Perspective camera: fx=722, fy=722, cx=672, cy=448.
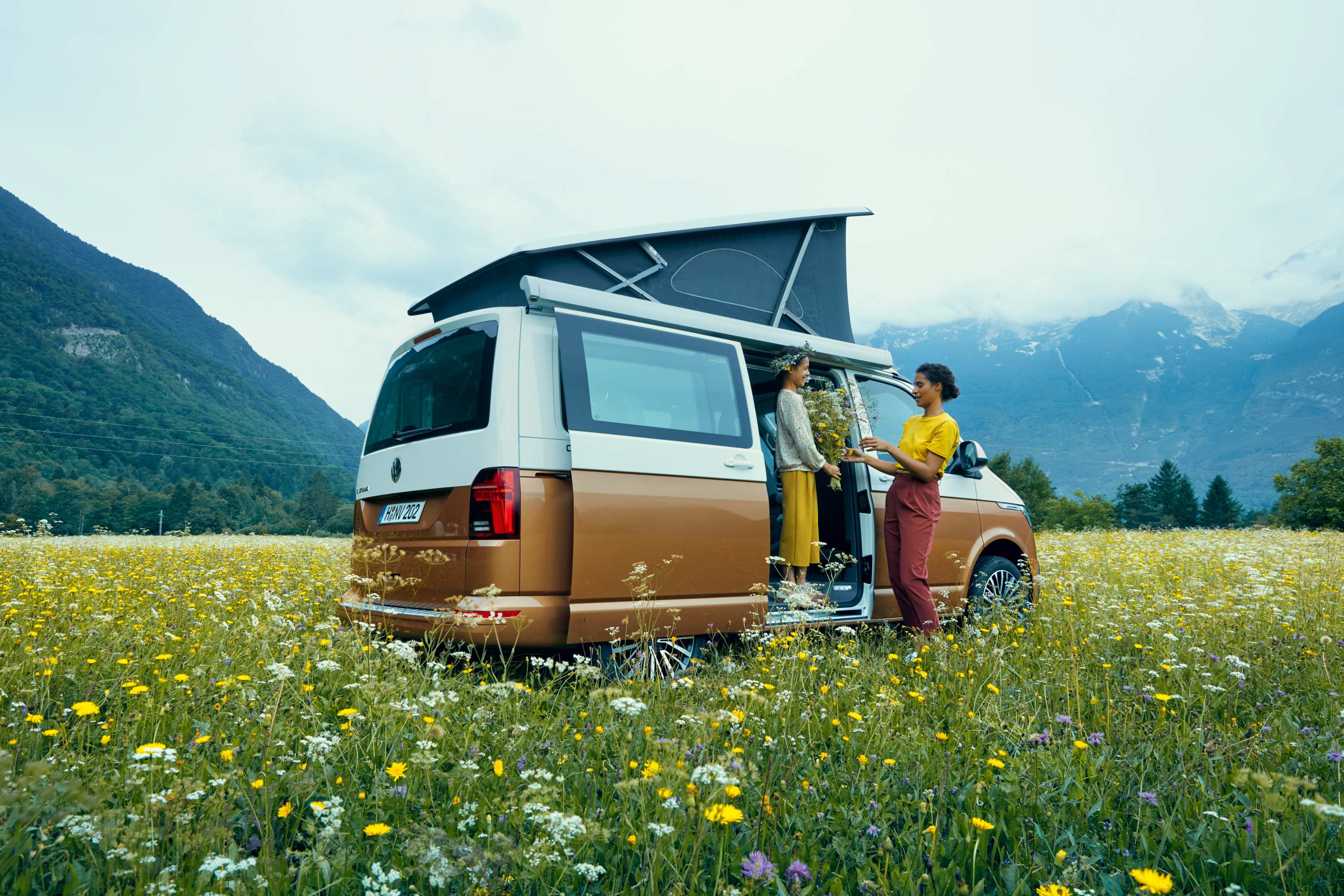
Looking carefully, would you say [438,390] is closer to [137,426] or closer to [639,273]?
[639,273]

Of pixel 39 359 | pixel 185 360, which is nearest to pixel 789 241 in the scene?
pixel 39 359

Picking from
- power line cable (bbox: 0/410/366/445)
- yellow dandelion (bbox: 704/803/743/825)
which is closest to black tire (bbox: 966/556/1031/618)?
yellow dandelion (bbox: 704/803/743/825)

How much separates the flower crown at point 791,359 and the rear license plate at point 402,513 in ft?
7.68

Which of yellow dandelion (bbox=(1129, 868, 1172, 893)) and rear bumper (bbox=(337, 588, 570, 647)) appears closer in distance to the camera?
yellow dandelion (bbox=(1129, 868, 1172, 893))

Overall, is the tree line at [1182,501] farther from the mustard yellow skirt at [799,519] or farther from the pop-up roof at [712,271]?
the mustard yellow skirt at [799,519]

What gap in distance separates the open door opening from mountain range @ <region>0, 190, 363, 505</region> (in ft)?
226

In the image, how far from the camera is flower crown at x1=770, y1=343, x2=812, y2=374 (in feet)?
Result: 15.3

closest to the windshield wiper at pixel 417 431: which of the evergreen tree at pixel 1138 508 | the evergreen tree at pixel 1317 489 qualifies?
the evergreen tree at pixel 1317 489

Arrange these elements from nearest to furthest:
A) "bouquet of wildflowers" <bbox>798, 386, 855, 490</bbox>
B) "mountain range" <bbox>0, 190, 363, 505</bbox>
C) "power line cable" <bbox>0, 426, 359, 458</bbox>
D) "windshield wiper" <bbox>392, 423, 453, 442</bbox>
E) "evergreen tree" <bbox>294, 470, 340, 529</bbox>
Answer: "windshield wiper" <bbox>392, 423, 453, 442</bbox>
"bouquet of wildflowers" <bbox>798, 386, 855, 490</bbox>
"evergreen tree" <bbox>294, 470, 340, 529</bbox>
"mountain range" <bbox>0, 190, 363, 505</bbox>
"power line cable" <bbox>0, 426, 359, 458</bbox>

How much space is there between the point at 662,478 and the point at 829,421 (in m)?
1.67

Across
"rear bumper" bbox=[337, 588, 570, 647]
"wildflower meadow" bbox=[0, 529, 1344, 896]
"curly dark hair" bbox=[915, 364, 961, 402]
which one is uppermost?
"curly dark hair" bbox=[915, 364, 961, 402]

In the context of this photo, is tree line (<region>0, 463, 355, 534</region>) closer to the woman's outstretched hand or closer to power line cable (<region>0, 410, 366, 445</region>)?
power line cable (<region>0, 410, 366, 445</region>)

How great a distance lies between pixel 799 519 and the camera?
15.3 feet

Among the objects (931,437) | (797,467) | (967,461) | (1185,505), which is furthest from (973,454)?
(1185,505)
